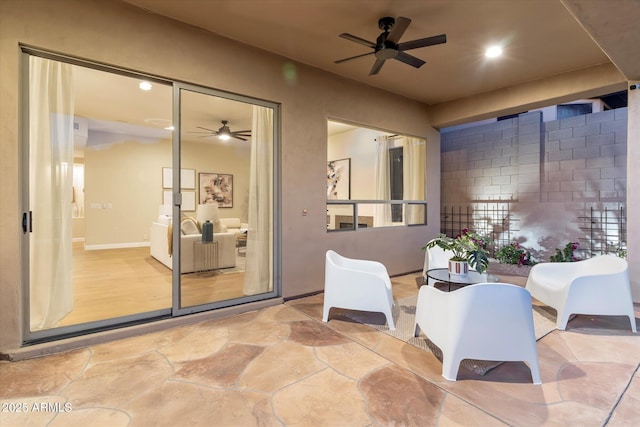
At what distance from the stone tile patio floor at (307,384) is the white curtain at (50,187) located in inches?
19.9

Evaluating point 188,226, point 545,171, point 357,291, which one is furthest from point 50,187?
point 545,171

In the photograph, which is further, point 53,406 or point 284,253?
point 284,253

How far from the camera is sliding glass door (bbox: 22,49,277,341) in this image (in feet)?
8.27

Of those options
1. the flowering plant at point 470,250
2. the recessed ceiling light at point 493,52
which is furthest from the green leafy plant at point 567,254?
the recessed ceiling light at point 493,52

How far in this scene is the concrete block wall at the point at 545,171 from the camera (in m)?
4.62

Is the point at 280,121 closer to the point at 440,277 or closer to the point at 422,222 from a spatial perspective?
the point at 440,277

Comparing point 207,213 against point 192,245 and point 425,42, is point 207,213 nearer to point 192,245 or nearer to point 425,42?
point 192,245

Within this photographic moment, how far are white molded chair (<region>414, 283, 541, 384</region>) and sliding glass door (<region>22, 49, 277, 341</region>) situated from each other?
2.24m

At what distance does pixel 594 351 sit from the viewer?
8.14ft

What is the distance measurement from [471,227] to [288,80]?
4.74 meters

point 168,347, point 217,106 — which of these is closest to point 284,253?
point 168,347

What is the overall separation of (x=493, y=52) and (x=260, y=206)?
3.26 m

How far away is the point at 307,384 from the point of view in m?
2.03

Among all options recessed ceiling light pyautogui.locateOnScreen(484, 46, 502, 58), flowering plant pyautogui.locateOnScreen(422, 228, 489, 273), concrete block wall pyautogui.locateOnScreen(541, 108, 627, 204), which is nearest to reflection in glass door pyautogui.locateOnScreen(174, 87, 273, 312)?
flowering plant pyautogui.locateOnScreen(422, 228, 489, 273)
